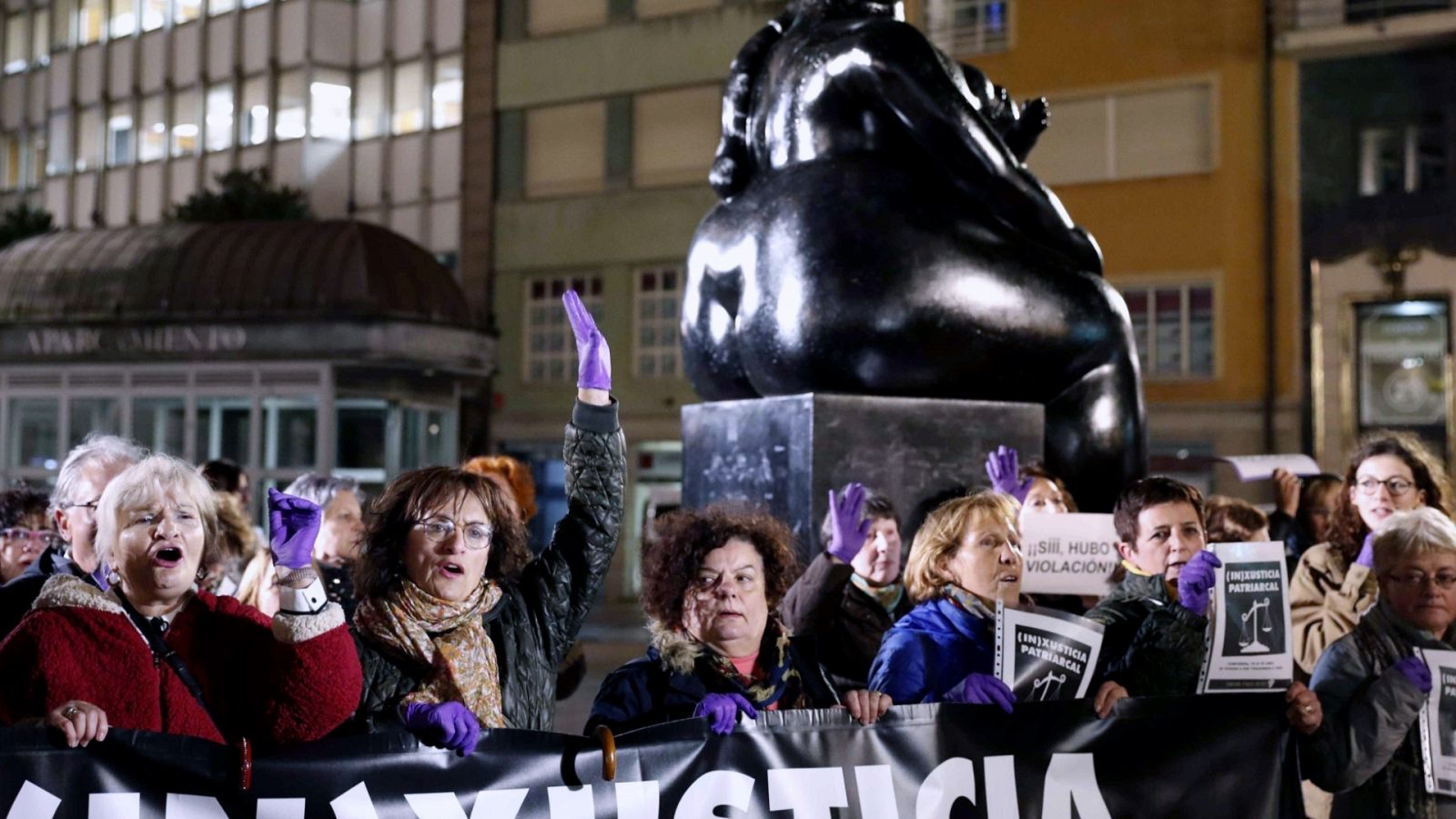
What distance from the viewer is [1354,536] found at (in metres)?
5.28

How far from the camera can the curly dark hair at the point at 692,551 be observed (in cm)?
363

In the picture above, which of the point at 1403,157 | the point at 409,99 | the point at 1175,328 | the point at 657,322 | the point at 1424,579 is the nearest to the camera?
the point at 1424,579

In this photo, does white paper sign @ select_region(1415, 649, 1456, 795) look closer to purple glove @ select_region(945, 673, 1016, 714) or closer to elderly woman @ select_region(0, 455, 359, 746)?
purple glove @ select_region(945, 673, 1016, 714)

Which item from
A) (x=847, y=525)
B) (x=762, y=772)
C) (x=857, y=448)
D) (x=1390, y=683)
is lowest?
(x=762, y=772)

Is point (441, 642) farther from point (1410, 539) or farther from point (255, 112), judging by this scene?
point (255, 112)

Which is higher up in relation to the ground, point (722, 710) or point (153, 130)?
point (153, 130)

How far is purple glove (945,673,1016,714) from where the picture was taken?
3.62m

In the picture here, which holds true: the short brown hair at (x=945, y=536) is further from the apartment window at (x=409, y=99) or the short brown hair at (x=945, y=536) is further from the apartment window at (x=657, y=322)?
the apartment window at (x=409, y=99)

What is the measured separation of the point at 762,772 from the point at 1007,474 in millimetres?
2365

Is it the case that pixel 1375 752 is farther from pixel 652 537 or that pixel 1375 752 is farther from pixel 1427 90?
pixel 1427 90


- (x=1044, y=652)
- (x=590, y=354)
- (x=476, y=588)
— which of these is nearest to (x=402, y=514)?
(x=476, y=588)

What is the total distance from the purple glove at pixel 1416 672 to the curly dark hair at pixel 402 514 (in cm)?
227

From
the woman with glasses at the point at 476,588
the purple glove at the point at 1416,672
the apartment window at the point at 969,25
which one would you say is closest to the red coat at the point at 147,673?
the woman with glasses at the point at 476,588

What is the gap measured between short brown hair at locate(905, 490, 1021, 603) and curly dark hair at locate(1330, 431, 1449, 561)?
1827 millimetres
